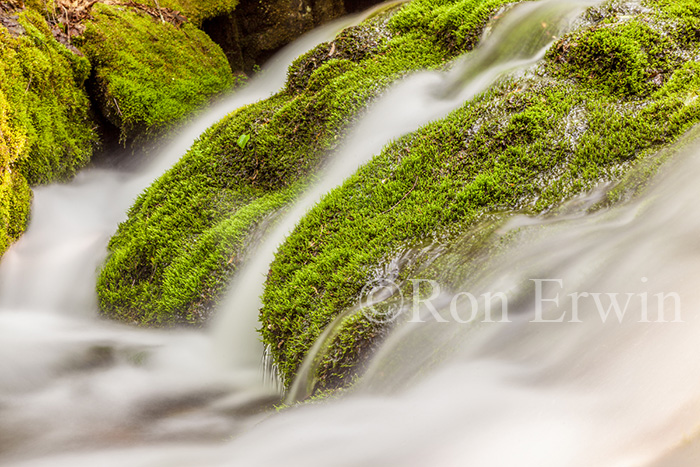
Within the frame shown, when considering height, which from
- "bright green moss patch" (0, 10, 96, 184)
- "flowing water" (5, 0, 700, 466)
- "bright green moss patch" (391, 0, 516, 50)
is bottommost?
"flowing water" (5, 0, 700, 466)

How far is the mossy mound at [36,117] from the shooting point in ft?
14.9

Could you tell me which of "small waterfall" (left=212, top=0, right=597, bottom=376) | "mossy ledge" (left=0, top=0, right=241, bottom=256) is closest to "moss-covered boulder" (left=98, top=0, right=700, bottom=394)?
"small waterfall" (left=212, top=0, right=597, bottom=376)

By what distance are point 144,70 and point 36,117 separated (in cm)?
134

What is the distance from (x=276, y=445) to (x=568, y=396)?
1486 millimetres

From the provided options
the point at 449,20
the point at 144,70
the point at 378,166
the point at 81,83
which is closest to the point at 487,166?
the point at 378,166

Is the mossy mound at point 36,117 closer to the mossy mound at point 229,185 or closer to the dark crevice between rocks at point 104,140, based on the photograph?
the dark crevice between rocks at point 104,140

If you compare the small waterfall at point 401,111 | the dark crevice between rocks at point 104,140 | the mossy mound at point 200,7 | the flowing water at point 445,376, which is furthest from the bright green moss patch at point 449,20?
the dark crevice between rocks at point 104,140

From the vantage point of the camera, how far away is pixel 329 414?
2.62 m

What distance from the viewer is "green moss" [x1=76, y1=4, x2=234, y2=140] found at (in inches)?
220

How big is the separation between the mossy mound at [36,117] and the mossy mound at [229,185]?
1.09 m

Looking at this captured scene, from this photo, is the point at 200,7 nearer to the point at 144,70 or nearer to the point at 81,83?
the point at 144,70

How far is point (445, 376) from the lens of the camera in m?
2.57

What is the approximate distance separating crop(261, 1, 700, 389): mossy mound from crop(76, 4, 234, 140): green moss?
318 centimetres

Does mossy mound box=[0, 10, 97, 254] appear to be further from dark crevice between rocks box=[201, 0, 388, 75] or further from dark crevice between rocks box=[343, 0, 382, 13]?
dark crevice between rocks box=[343, 0, 382, 13]
